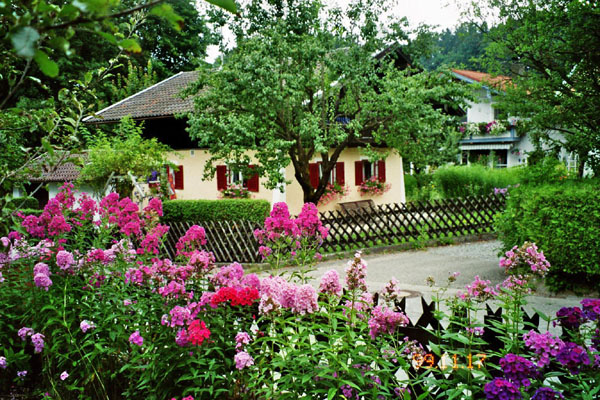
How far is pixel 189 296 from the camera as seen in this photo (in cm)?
359

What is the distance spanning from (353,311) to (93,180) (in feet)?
48.0

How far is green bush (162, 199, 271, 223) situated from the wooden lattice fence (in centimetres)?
89

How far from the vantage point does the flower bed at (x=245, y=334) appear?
3.01 m

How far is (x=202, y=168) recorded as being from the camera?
21.9 meters

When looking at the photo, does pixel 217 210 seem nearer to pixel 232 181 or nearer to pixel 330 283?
pixel 232 181

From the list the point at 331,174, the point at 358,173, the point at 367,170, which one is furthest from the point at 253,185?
the point at 367,170

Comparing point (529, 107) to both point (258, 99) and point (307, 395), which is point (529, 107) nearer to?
point (258, 99)

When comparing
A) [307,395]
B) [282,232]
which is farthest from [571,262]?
[307,395]

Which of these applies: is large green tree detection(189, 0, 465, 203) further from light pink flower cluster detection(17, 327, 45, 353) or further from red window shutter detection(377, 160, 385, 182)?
light pink flower cluster detection(17, 327, 45, 353)

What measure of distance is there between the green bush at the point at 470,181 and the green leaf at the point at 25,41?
1019 inches

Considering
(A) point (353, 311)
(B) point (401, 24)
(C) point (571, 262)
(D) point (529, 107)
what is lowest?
(C) point (571, 262)

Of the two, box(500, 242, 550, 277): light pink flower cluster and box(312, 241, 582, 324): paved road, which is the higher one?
box(500, 242, 550, 277): light pink flower cluster

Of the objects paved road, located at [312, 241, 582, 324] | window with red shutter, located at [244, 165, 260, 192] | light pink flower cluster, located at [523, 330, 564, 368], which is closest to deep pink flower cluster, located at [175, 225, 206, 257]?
light pink flower cluster, located at [523, 330, 564, 368]

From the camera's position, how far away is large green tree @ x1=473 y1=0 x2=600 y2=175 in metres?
9.88
